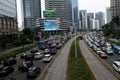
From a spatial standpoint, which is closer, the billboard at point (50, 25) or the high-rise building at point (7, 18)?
the high-rise building at point (7, 18)

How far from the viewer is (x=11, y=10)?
110 m

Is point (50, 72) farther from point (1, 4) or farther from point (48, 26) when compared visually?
point (48, 26)

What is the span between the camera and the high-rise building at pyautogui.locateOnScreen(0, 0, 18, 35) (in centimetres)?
8943

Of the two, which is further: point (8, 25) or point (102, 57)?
point (8, 25)

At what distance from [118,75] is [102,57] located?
20252 millimetres

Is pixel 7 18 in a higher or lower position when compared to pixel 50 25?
higher

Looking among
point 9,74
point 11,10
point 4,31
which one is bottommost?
point 9,74

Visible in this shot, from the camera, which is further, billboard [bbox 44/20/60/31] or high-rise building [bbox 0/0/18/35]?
billboard [bbox 44/20/60/31]

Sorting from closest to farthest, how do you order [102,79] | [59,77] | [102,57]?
[102,79]
[59,77]
[102,57]

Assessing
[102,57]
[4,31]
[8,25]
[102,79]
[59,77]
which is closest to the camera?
[102,79]

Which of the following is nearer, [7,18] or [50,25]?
[7,18]

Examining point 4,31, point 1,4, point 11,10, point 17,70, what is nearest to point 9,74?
point 17,70

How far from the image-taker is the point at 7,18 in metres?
97.2

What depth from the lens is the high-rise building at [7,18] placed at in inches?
3521
